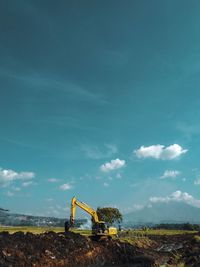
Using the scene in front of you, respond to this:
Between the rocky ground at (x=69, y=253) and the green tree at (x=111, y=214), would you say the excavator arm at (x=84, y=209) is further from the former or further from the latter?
the green tree at (x=111, y=214)

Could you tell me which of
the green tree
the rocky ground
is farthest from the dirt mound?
the green tree

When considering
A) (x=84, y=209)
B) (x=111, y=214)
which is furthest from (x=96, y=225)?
(x=111, y=214)

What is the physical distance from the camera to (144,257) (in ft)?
170

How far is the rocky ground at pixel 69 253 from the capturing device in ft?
127

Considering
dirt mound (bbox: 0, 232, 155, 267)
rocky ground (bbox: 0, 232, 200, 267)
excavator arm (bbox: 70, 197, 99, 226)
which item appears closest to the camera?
rocky ground (bbox: 0, 232, 200, 267)

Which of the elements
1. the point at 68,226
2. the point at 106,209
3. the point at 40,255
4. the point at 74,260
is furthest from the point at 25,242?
the point at 106,209

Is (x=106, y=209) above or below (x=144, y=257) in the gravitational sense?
above

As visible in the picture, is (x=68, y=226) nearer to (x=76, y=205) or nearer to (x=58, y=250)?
(x=76, y=205)

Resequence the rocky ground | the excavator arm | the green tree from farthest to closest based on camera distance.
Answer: the green tree
the excavator arm
the rocky ground

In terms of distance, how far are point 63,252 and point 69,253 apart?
95cm

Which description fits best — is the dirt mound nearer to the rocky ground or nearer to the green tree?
the rocky ground

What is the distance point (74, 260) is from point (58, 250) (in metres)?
2.12

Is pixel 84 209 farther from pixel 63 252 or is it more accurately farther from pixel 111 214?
pixel 111 214

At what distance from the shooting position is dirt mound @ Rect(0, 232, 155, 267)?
128ft
